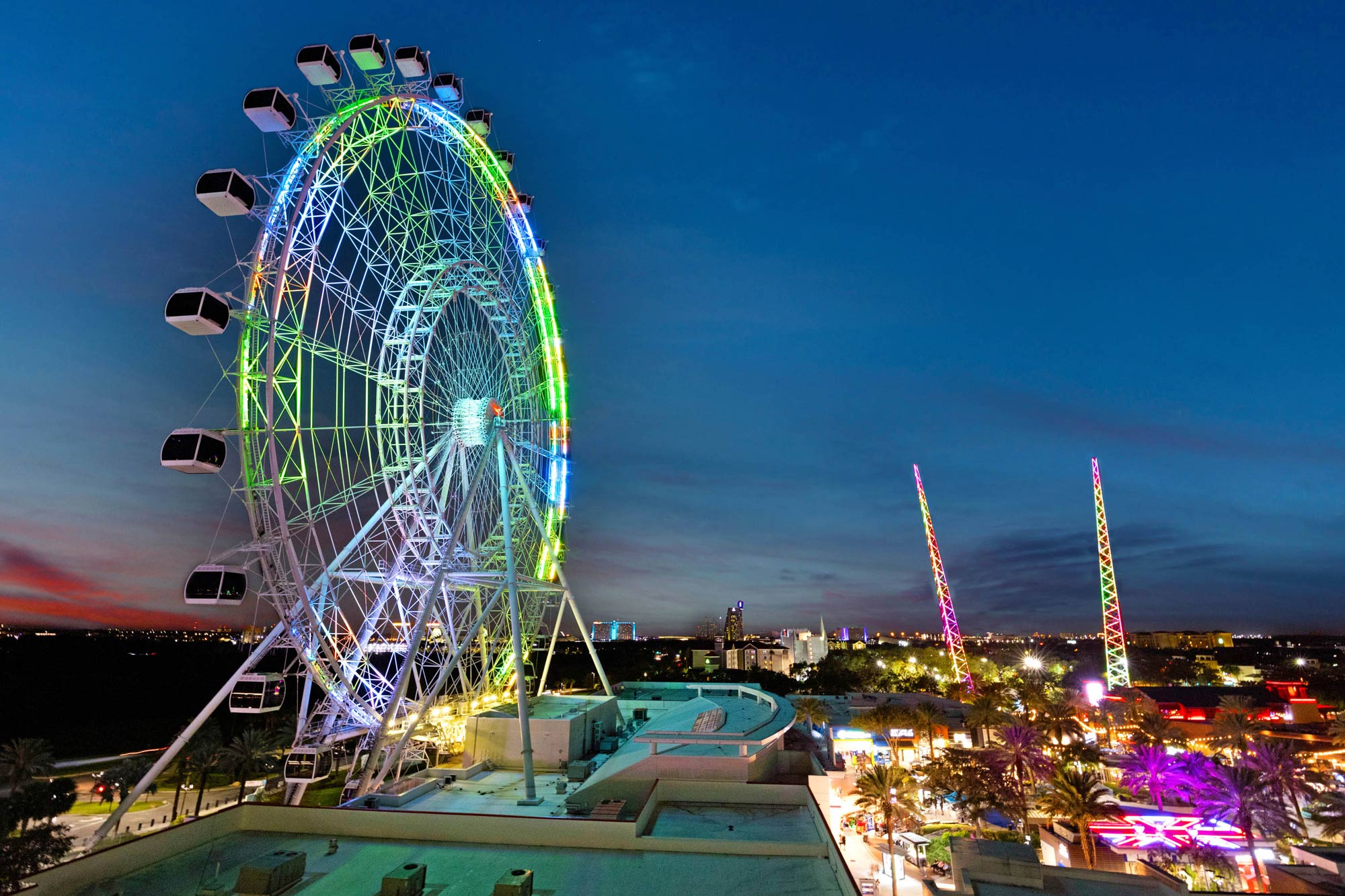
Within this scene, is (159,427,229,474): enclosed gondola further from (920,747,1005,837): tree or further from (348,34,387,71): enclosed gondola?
(920,747,1005,837): tree

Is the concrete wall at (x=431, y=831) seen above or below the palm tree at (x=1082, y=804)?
above

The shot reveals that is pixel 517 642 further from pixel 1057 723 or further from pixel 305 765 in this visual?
pixel 1057 723

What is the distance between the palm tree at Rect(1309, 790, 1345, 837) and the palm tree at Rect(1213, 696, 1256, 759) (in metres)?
3.64

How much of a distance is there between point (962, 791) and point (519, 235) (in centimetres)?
3865

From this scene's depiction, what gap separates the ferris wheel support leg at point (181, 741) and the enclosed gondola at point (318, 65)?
19139 mm

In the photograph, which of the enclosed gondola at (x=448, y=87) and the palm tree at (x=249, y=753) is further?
the palm tree at (x=249, y=753)

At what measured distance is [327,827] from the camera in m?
17.8

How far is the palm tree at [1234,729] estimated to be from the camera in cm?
4206

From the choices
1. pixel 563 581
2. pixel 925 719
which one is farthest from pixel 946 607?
pixel 563 581

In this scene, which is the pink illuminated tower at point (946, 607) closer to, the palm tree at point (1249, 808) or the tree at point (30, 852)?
the palm tree at point (1249, 808)

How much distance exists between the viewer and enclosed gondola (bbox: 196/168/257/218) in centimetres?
2144

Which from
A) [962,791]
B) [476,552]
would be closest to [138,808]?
[476,552]

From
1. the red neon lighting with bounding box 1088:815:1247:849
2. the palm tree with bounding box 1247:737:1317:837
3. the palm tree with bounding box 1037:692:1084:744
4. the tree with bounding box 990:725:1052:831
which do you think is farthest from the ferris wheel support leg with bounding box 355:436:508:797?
the palm tree with bounding box 1247:737:1317:837

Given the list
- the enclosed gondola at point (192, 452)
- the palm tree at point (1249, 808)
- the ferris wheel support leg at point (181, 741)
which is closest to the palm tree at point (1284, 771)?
the palm tree at point (1249, 808)
